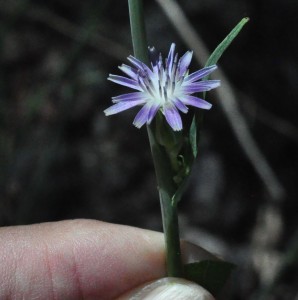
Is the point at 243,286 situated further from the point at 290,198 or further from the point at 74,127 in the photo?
the point at 74,127

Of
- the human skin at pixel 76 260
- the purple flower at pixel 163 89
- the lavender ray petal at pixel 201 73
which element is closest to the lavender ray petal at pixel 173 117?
the purple flower at pixel 163 89

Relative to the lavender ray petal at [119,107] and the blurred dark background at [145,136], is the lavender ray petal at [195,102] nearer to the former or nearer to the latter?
the lavender ray petal at [119,107]

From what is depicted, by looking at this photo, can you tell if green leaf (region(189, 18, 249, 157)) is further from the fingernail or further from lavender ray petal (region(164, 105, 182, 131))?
the fingernail

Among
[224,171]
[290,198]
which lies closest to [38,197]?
[224,171]

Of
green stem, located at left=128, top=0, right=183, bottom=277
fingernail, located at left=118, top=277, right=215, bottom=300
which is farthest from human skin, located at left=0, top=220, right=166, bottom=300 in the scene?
green stem, located at left=128, top=0, right=183, bottom=277

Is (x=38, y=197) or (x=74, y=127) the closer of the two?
(x=38, y=197)

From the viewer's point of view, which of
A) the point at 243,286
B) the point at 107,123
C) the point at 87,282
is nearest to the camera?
the point at 87,282

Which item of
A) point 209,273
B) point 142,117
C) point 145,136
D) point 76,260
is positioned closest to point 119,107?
point 142,117
